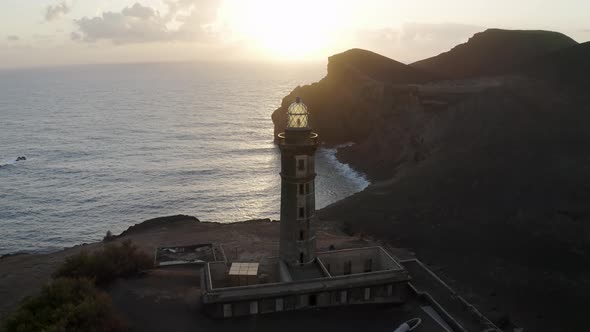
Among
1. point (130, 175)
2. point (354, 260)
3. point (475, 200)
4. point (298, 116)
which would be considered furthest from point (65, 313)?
point (130, 175)

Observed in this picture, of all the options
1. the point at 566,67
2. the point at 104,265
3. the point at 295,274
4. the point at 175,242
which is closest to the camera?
the point at 295,274

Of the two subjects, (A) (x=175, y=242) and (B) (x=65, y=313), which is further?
(A) (x=175, y=242)

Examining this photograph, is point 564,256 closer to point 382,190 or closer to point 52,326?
point 382,190

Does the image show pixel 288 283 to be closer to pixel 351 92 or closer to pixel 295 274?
pixel 295 274

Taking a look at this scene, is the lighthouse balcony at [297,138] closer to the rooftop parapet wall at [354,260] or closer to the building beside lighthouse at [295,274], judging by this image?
the building beside lighthouse at [295,274]

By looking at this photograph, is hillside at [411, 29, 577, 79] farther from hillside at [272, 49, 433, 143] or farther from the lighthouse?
the lighthouse

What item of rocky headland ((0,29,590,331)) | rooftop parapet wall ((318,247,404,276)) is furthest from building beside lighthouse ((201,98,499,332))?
rocky headland ((0,29,590,331))
